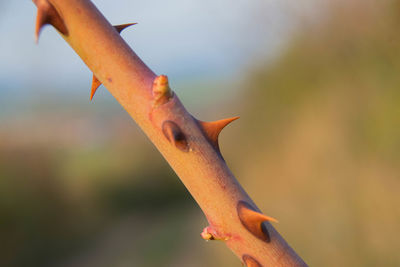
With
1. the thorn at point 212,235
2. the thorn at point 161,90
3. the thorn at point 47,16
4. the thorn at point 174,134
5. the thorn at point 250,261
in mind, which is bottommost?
the thorn at point 250,261

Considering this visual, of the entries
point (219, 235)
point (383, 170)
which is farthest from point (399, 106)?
point (219, 235)

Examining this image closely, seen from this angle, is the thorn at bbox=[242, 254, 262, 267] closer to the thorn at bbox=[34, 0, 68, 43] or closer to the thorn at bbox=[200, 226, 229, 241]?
the thorn at bbox=[200, 226, 229, 241]

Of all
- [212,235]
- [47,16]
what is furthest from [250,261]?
[47,16]

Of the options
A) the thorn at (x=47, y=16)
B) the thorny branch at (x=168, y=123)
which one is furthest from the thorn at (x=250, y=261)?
the thorn at (x=47, y=16)

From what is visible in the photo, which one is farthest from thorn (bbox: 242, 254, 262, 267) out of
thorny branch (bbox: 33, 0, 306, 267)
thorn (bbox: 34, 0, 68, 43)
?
thorn (bbox: 34, 0, 68, 43)

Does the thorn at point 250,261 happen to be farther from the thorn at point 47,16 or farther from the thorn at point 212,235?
the thorn at point 47,16

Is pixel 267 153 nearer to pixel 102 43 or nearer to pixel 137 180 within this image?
pixel 137 180
